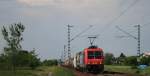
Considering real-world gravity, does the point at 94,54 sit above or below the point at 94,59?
above

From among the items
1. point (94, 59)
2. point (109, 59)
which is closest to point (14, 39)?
point (94, 59)

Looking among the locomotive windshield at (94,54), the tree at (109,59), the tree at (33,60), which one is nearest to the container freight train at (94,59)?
the locomotive windshield at (94,54)

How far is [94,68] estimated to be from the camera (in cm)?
5603

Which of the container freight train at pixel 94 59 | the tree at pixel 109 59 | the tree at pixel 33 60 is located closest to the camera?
the container freight train at pixel 94 59

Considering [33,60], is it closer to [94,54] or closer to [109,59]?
[109,59]

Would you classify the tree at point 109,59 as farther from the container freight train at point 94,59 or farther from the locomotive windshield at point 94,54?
the locomotive windshield at point 94,54

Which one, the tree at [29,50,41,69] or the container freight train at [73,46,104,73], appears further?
the tree at [29,50,41,69]

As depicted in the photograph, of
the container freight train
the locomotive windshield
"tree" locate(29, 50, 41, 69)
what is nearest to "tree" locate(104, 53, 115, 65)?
"tree" locate(29, 50, 41, 69)

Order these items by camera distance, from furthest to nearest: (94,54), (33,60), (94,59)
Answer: (33,60), (94,59), (94,54)

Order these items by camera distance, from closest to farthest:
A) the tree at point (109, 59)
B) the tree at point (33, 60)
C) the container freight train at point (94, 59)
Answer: the container freight train at point (94, 59), the tree at point (33, 60), the tree at point (109, 59)

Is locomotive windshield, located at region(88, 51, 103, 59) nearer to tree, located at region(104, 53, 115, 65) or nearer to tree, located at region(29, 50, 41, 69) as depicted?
tree, located at region(29, 50, 41, 69)

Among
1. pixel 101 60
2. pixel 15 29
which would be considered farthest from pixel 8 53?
pixel 101 60

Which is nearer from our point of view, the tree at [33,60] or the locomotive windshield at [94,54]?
the locomotive windshield at [94,54]

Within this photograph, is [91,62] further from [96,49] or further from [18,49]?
[18,49]
